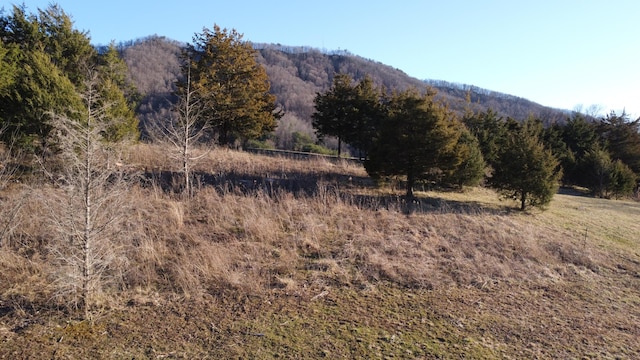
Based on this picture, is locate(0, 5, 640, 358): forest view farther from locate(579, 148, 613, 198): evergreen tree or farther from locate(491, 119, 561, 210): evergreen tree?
locate(579, 148, 613, 198): evergreen tree

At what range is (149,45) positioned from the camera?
271 ft

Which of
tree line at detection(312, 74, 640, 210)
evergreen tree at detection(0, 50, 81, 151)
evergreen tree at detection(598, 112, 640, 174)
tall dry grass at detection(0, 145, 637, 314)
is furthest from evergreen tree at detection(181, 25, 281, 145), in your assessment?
evergreen tree at detection(598, 112, 640, 174)

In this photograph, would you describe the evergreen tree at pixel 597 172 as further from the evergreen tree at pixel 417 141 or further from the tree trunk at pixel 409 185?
the tree trunk at pixel 409 185

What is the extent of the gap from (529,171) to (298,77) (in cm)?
8010

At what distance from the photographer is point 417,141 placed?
39.5 feet

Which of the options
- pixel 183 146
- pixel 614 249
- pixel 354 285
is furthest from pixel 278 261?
pixel 614 249

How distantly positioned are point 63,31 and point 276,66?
7756cm

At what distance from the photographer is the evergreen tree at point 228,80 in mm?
17969

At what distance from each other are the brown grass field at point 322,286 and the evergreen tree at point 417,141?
2.45m

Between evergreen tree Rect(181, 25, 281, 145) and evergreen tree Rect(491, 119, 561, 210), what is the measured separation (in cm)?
1211

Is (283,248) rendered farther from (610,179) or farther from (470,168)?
(610,179)

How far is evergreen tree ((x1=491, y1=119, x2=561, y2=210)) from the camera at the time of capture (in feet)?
39.0

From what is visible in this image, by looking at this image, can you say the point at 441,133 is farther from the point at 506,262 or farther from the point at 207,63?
the point at 207,63

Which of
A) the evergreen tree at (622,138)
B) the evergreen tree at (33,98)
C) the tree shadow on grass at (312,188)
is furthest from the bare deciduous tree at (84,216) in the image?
the evergreen tree at (622,138)
